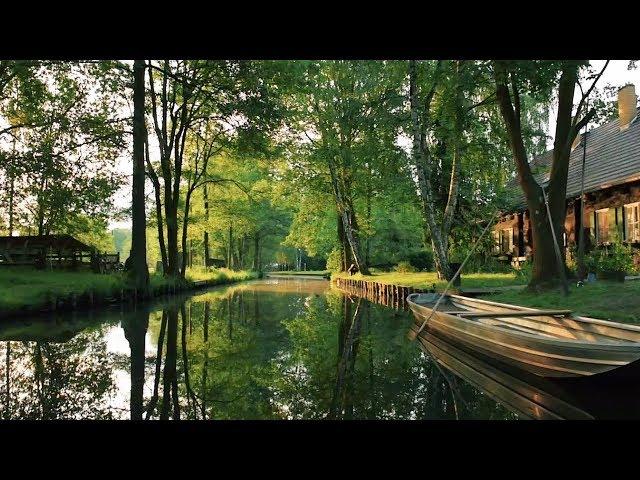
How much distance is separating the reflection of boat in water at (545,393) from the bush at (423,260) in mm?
24117

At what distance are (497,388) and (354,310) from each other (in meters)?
10.9

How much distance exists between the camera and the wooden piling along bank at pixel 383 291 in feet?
63.6

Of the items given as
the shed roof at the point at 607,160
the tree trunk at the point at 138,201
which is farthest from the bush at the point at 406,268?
the tree trunk at the point at 138,201

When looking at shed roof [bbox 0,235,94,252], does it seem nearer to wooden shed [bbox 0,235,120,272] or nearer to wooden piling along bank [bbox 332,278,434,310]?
wooden shed [bbox 0,235,120,272]

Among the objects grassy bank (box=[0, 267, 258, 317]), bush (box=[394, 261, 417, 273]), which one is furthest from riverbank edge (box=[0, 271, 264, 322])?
bush (box=[394, 261, 417, 273])

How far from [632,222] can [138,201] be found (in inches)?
696

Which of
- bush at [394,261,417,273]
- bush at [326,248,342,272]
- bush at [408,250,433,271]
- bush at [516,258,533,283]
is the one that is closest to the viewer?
bush at [516,258,533,283]

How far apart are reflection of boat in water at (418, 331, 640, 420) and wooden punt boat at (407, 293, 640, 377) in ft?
0.73

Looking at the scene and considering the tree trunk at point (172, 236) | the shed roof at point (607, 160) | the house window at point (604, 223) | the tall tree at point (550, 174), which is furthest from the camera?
the tree trunk at point (172, 236)

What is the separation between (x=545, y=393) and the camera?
666 centimetres

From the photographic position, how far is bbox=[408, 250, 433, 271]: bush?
32.9 metres

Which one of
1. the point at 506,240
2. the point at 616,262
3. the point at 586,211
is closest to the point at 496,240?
the point at 506,240

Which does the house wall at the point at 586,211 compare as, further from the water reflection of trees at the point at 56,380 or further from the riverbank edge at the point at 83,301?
the riverbank edge at the point at 83,301
